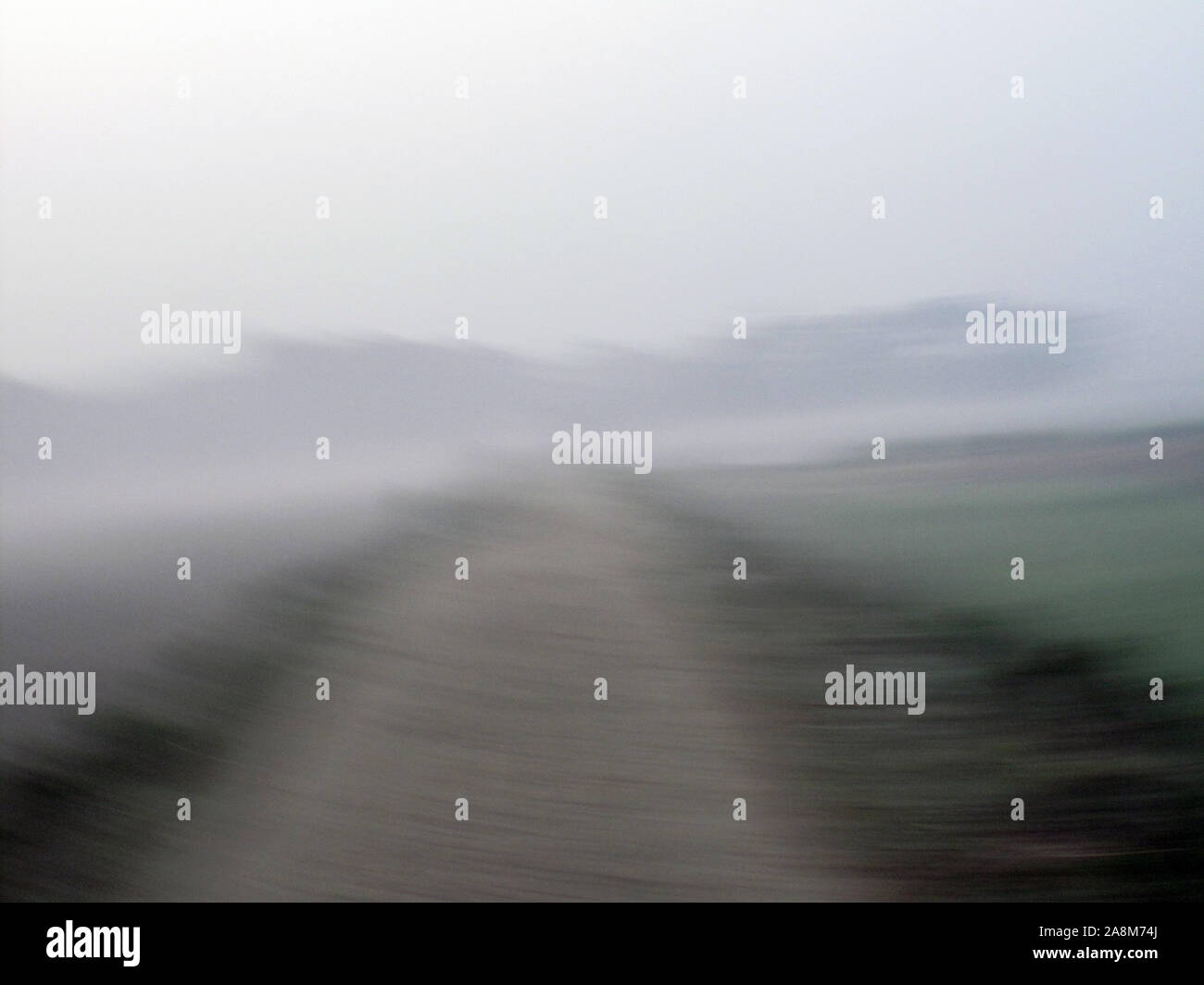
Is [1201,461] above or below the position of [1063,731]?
above

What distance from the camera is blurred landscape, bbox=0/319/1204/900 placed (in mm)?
2232

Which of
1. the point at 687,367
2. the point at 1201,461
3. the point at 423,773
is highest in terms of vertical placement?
the point at 687,367

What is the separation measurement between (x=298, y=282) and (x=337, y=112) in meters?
0.46

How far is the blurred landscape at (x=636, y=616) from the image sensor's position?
7.32 feet

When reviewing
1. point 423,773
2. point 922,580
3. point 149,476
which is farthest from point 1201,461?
point 149,476

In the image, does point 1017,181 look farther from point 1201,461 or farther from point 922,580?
point 922,580

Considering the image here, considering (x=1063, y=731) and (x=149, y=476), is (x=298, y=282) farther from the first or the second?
(x=1063, y=731)

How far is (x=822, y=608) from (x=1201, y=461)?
1.05 m

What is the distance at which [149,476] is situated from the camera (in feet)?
7.33

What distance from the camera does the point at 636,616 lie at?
7.34 feet

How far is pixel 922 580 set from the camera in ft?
7.35

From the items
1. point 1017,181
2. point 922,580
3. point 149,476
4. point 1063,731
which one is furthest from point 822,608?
point 149,476

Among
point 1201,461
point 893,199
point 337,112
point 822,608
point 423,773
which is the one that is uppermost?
point 337,112

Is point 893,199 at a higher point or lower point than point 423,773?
higher
